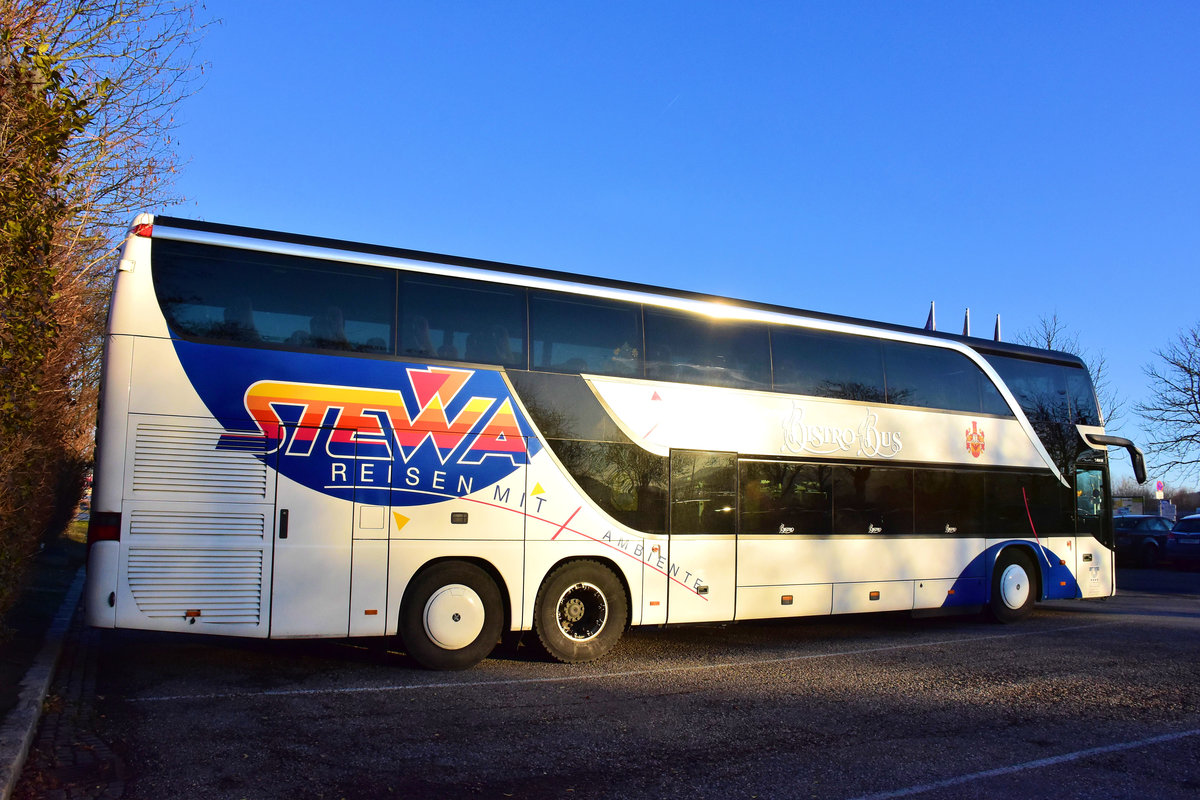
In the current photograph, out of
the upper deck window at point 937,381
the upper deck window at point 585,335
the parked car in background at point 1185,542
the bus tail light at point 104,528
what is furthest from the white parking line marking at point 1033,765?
the parked car in background at point 1185,542

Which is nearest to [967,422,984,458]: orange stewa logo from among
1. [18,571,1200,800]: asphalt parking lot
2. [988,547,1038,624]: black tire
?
[988,547,1038,624]: black tire

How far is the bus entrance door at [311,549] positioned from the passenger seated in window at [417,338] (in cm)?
104

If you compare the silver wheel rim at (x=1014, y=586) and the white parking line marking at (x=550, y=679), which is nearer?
the white parking line marking at (x=550, y=679)

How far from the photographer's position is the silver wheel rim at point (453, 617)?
8.58 meters

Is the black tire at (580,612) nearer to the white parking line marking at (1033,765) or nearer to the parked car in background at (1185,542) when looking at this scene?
the white parking line marking at (1033,765)

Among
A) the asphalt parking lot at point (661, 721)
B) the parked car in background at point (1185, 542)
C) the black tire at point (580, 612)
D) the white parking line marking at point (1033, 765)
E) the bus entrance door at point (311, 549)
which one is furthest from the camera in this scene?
the parked car in background at point (1185, 542)

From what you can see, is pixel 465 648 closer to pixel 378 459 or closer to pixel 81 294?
pixel 378 459

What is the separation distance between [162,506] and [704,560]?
Answer: 5.63 metres

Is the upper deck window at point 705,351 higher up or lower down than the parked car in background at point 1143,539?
higher up

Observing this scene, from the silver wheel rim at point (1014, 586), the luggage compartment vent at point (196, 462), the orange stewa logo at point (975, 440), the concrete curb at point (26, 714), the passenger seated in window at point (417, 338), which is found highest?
the passenger seated in window at point (417, 338)

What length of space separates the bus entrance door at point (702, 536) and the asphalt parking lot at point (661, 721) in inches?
23.9

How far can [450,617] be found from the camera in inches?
340

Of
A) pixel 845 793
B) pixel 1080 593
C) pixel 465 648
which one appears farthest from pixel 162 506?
pixel 1080 593

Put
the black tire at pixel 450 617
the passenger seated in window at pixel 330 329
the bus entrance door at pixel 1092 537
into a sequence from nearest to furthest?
the passenger seated in window at pixel 330 329 → the black tire at pixel 450 617 → the bus entrance door at pixel 1092 537
